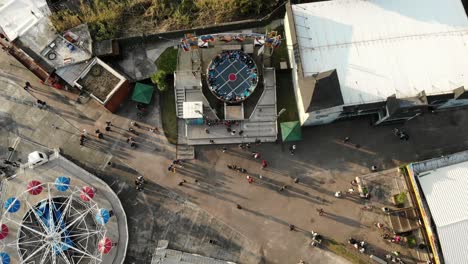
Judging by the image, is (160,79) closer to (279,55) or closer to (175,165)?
(175,165)

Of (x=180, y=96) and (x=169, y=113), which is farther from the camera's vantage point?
(x=169, y=113)

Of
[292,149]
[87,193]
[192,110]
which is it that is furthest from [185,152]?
[292,149]

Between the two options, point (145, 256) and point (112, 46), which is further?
point (112, 46)

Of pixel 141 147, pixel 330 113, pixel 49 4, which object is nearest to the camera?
pixel 330 113

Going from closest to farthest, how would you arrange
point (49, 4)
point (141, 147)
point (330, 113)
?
point (330, 113) → point (141, 147) → point (49, 4)

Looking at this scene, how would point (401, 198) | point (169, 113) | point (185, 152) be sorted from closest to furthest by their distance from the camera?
point (401, 198)
point (185, 152)
point (169, 113)

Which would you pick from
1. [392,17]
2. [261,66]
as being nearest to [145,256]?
[261,66]

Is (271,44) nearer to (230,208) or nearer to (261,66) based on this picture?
(261,66)
